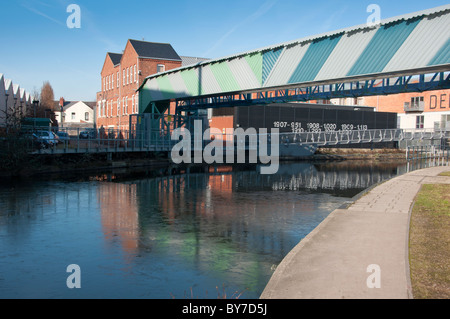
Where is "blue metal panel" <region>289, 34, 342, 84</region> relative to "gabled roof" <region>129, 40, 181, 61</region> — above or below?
below

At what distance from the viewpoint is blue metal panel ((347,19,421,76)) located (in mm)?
17000

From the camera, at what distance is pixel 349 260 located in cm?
725

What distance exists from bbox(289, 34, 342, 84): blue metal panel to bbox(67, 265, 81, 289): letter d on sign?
51.6 ft

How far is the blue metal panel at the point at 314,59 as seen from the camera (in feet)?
65.8

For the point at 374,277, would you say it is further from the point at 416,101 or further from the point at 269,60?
the point at 416,101

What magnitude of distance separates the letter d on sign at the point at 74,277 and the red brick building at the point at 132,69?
37.0 metres

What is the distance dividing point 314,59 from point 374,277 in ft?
52.3

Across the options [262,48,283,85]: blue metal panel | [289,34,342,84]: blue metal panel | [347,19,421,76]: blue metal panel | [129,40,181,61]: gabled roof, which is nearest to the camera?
[347,19,421,76]: blue metal panel

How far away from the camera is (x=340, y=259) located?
7.31 m

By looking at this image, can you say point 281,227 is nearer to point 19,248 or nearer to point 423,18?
point 19,248

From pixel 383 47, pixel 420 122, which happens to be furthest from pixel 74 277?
pixel 420 122

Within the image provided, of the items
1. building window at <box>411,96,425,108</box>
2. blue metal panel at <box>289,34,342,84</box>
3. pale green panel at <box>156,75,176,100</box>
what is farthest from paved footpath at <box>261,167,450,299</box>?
building window at <box>411,96,425,108</box>

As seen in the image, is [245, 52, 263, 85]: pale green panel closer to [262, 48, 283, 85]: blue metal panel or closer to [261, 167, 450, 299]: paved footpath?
[262, 48, 283, 85]: blue metal panel

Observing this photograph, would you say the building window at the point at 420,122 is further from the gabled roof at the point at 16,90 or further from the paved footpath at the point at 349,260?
the paved footpath at the point at 349,260
